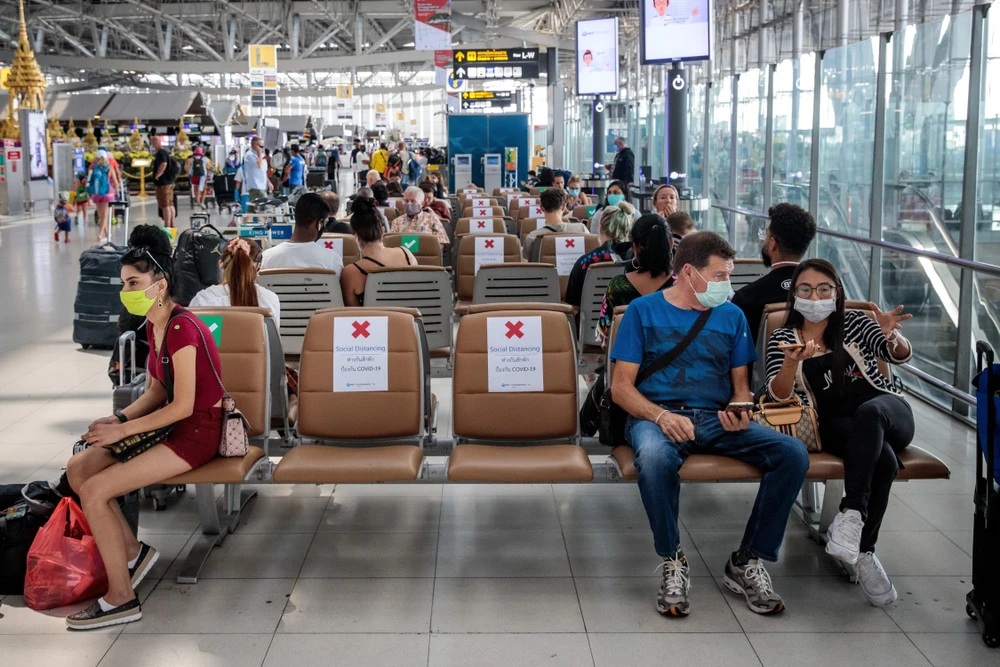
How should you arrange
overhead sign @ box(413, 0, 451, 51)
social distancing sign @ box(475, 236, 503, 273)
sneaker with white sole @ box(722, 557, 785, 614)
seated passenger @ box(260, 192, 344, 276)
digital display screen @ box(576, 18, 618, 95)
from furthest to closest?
overhead sign @ box(413, 0, 451, 51)
digital display screen @ box(576, 18, 618, 95)
social distancing sign @ box(475, 236, 503, 273)
seated passenger @ box(260, 192, 344, 276)
sneaker with white sole @ box(722, 557, 785, 614)

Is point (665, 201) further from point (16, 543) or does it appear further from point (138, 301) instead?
point (16, 543)

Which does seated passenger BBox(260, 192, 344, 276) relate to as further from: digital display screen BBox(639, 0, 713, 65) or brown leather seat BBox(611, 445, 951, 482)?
digital display screen BBox(639, 0, 713, 65)

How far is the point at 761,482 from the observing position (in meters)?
3.57

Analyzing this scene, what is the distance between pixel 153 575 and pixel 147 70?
45.2m

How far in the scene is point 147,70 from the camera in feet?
148

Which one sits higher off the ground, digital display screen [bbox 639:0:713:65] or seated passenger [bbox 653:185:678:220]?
digital display screen [bbox 639:0:713:65]

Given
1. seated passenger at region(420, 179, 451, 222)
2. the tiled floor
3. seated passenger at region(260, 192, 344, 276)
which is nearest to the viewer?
the tiled floor

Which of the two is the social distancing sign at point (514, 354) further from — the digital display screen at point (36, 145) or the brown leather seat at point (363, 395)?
the digital display screen at point (36, 145)

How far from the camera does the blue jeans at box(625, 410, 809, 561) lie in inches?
137

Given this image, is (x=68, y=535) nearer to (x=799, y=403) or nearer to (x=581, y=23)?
(x=799, y=403)

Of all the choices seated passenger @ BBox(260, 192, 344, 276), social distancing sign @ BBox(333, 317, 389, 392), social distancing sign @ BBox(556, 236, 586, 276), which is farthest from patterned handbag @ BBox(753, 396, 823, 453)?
social distancing sign @ BBox(556, 236, 586, 276)

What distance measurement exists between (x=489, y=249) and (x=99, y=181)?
12279 mm

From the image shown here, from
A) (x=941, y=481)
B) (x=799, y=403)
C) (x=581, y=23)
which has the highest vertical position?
(x=581, y=23)

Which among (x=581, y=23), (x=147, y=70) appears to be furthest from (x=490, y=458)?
(x=147, y=70)
